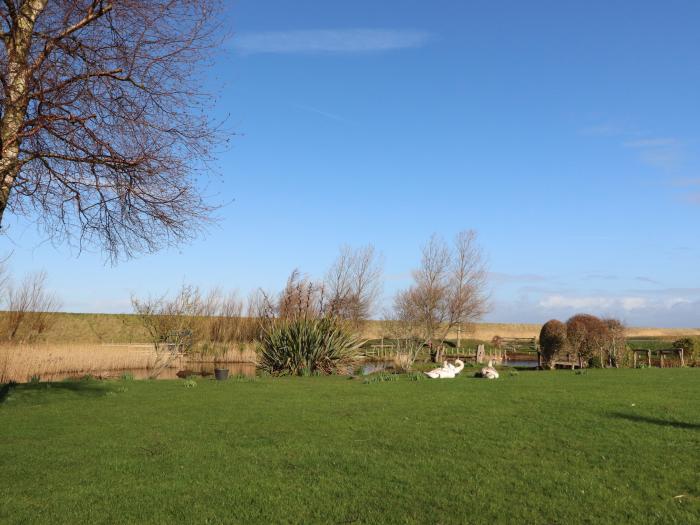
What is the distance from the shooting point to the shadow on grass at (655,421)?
9.53 m

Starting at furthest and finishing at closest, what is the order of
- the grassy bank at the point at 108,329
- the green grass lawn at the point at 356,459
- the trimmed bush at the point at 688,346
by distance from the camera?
1. the grassy bank at the point at 108,329
2. the trimmed bush at the point at 688,346
3. the green grass lawn at the point at 356,459

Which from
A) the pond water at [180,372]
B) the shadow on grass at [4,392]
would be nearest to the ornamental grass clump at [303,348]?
the pond water at [180,372]

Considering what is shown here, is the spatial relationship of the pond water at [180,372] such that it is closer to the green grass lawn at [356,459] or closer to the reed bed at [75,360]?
the reed bed at [75,360]

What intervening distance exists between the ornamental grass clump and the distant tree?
13.1m

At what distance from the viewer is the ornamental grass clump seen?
22.0m

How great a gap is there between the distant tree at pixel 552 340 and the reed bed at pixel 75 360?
1587 centimetres

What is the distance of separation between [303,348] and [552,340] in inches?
597

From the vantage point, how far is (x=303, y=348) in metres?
→ 22.1

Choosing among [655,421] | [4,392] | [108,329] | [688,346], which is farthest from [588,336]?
[108,329]

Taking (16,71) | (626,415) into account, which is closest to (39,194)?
(16,71)

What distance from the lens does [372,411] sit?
452 inches

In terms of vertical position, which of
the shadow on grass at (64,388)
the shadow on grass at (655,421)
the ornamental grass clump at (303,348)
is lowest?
the shadow on grass at (64,388)

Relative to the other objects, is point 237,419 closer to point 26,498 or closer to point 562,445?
point 26,498

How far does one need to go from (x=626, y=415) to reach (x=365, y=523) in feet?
23.2
